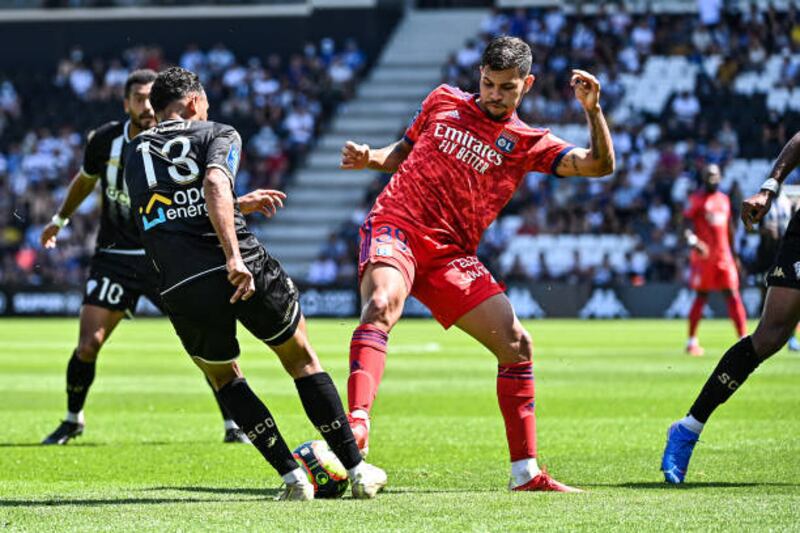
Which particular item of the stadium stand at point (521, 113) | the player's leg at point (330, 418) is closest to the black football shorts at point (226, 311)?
the player's leg at point (330, 418)

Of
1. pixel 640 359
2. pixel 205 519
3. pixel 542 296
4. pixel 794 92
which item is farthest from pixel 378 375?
pixel 794 92

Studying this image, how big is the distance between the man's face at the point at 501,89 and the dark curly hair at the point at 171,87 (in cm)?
158

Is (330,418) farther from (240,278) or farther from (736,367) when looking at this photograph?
(736,367)

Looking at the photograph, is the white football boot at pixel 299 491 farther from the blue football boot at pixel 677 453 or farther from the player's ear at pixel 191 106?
the blue football boot at pixel 677 453

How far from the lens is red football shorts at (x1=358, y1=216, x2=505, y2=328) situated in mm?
7895

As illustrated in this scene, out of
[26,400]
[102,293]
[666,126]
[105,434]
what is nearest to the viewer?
[102,293]

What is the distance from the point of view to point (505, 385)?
26.0 feet

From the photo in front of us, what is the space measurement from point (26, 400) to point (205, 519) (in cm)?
913

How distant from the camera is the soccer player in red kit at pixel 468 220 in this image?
771cm

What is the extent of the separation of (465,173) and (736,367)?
1873 mm

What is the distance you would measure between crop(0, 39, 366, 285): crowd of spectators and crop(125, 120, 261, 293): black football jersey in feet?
103

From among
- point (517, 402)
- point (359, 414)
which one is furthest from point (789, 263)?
point (359, 414)

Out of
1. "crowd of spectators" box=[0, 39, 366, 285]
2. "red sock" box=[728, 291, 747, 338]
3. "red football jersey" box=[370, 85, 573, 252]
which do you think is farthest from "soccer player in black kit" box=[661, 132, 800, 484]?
"crowd of spectators" box=[0, 39, 366, 285]

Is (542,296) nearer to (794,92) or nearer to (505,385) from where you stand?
(794,92)
